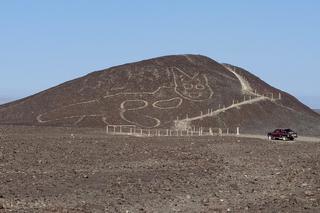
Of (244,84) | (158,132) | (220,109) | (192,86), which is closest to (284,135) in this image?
(158,132)

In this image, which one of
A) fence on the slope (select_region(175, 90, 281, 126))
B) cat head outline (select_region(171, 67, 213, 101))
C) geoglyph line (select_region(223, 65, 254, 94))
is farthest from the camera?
geoglyph line (select_region(223, 65, 254, 94))

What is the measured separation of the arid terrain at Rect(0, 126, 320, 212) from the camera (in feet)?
63.6

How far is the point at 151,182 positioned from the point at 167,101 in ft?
302

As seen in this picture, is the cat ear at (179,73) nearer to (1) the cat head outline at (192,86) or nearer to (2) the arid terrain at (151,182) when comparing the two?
(1) the cat head outline at (192,86)

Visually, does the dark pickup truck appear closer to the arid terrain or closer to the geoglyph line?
the arid terrain

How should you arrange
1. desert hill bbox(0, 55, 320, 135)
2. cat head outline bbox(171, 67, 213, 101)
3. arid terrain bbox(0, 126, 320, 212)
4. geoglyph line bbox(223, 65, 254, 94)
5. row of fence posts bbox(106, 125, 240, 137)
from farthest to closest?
geoglyph line bbox(223, 65, 254, 94) < cat head outline bbox(171, 67, 213, 101) < desert hill bbox(0, 55, 320, 135) < row of fence posts bbox(106, 125, 240, 137) < arid terrain bbox(0, 126, 320, 212)

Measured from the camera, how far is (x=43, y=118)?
110 m

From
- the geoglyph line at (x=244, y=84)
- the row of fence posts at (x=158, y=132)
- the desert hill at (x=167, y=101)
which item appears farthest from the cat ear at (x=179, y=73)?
the row of fence posts at (x=158, y=132)

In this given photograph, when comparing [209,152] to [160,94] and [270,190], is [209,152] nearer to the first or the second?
[270,190]

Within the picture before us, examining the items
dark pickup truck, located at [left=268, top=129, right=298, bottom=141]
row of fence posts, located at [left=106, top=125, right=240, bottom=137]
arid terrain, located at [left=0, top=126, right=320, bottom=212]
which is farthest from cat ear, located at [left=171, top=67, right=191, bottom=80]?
arid terrain, located at [left=0, top=126, right=320, bottom=212]

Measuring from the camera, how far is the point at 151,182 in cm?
2478

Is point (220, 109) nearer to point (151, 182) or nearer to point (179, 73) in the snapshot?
point (179, 73)

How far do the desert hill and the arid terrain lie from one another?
2476 inches

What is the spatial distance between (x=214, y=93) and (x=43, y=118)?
3198 cm
